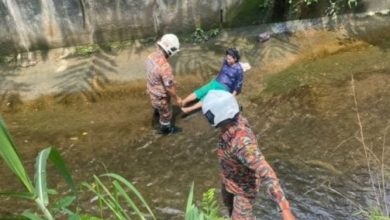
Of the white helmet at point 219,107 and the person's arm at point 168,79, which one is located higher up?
the white helmet at point 219,107

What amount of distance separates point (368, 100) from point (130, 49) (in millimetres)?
3517

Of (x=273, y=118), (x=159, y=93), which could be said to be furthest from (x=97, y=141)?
(x=273, y=118)

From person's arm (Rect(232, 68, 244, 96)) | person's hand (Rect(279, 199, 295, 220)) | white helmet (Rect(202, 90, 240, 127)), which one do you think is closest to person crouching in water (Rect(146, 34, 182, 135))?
person's arm (Rect(232, 68, 244, 96))

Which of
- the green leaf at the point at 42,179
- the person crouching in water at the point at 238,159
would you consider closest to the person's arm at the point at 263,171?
the person crouching in water at the point at 238,159

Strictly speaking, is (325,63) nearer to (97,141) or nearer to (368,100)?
(368,100)

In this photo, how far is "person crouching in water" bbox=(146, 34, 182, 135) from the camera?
608 cm

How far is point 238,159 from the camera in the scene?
152 inches

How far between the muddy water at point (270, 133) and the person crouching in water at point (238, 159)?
100cm

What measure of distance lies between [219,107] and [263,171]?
52cm

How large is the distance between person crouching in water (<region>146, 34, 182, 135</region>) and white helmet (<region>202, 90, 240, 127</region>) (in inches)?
97.2

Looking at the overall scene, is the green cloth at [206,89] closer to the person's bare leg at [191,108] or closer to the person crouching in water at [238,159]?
the person's bare leg at [191,108]

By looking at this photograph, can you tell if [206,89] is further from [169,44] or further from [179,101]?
[169,44]

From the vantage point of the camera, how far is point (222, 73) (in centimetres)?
625

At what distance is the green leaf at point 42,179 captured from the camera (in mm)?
1631
